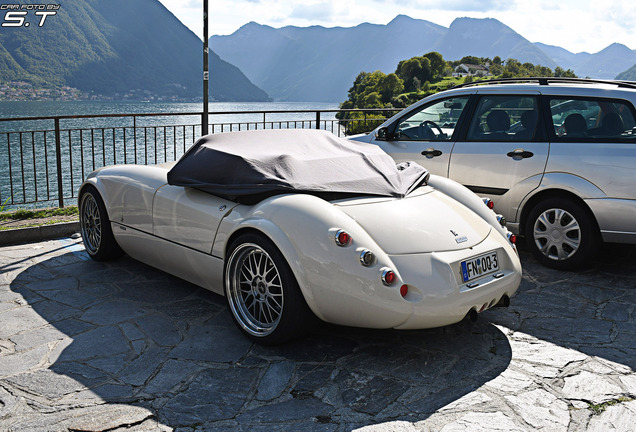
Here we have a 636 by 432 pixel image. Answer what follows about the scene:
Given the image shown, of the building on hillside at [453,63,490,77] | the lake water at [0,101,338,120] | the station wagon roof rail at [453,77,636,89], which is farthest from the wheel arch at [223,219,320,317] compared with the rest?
the building on hillside at [453,63,490,77]

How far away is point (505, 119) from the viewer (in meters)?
5.94

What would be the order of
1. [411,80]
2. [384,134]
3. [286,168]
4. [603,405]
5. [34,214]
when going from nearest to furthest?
[603,405] < [286,168] < [384,134] < [34,214] < [411,80]

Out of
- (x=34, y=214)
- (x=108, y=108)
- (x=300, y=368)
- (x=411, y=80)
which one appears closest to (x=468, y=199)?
(x=300, y=368)

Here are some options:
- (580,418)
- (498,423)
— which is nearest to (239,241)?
(498,423)

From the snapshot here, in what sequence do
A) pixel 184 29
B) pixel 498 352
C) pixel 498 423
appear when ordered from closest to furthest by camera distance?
pixel 498 423, pixel 498 352, pixel 184 29

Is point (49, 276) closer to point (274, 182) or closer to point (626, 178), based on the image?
point (274, 182)

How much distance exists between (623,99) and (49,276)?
5.47 metres

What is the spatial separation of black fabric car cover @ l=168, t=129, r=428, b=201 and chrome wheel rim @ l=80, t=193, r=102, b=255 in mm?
1421

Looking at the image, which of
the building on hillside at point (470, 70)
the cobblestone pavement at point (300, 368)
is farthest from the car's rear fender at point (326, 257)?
the building on hillside at point (470, 70)

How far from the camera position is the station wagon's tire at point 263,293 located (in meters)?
3.53

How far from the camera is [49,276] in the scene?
5203 mm

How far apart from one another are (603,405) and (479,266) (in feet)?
3.45

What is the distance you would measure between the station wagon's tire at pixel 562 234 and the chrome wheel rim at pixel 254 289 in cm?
304

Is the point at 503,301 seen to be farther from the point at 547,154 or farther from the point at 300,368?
the point at 547,154
